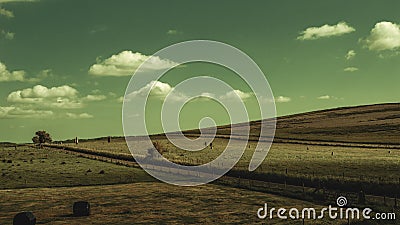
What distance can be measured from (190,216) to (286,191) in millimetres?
15208

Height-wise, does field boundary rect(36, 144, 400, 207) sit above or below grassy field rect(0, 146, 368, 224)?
above

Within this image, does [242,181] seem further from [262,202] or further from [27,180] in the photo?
[27,180]

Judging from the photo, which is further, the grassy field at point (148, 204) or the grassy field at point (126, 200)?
the grassy field at point (126, 200)

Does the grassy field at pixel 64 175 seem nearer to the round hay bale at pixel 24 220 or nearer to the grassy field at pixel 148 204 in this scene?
the grassy field at pixel 148 204

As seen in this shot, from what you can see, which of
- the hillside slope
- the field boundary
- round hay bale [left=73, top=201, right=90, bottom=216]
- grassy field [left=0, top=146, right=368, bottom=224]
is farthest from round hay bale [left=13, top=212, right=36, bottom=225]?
the hillside slope

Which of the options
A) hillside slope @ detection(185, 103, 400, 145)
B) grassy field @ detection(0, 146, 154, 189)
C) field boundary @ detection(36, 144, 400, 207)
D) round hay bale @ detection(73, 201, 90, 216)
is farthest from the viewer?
hillside slope @ detection(185, 103, 400, 145)

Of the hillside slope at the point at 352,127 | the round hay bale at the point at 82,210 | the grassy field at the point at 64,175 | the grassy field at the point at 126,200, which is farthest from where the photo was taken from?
the hillside slope at the point at 352,127

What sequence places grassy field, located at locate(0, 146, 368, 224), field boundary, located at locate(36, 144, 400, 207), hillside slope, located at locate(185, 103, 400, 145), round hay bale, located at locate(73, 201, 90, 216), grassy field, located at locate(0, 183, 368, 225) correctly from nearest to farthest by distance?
grassy field, located at locate(0, 183, 368, 225)
grassy field, located at locate(0, 146, 368, 224)
round hay bale, located at locate(73, 201, 90, 216)
field boundary, located at locate(36, 144, 400, 207)
hillside slope, located at locate(185, 103, 400, 145)

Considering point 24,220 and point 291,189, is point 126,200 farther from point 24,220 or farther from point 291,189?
point 291,189

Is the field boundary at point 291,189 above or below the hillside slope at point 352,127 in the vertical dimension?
below

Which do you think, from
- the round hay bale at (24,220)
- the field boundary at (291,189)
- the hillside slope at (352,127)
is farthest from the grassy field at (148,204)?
the hillside slope at (352,127)

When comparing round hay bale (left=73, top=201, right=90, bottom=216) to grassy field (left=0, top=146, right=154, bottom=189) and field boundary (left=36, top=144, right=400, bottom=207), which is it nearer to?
field boundary (left=36, top=144, right=400, bottom=207)

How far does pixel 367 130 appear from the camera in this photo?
134500mm

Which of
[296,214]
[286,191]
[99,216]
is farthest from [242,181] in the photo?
[99,216]
